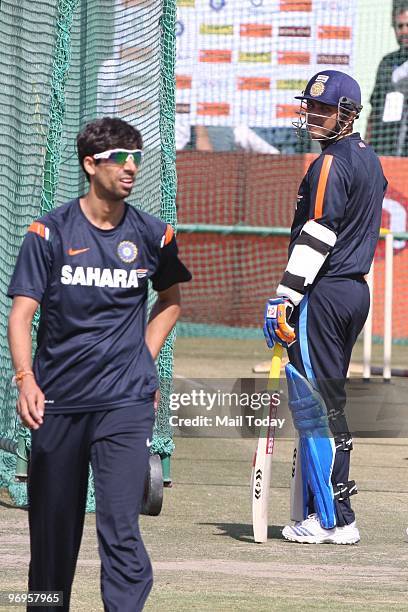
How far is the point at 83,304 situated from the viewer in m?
5.33

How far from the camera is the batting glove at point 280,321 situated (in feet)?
24.6

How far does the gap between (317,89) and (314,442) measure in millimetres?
1831

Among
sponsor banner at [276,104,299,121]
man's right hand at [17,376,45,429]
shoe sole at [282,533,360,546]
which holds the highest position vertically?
sponsor banner at [276,104,299,121]

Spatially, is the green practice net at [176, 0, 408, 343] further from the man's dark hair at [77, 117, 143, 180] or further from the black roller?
the man's dark hair at [77, 117, 143, 180]

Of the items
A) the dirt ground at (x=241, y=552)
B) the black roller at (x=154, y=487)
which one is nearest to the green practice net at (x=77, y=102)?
the dirt ground at (x=241, y=552)

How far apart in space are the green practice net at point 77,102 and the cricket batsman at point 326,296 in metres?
1.51

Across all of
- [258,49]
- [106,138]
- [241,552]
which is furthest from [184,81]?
[106,138]

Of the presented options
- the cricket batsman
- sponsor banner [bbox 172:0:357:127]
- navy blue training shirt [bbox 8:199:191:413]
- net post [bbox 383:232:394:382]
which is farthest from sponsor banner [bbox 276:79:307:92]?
navy blue training shirt [bbox 8:199:191:413]

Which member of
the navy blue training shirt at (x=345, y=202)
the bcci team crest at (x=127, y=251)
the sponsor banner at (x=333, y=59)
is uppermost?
the sponsor banner at (x=333, y=59)

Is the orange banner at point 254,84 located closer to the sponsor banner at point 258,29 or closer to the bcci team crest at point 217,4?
the sponsor banner at point 258,29

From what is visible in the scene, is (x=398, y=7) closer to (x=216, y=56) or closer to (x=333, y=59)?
(x=333, y=59)

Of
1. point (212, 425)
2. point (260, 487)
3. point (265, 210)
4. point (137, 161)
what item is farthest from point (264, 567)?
point (265, 210)

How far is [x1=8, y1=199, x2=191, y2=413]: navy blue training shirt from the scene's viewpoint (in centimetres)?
531

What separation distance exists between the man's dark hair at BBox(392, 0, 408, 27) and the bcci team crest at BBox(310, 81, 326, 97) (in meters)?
10.8
